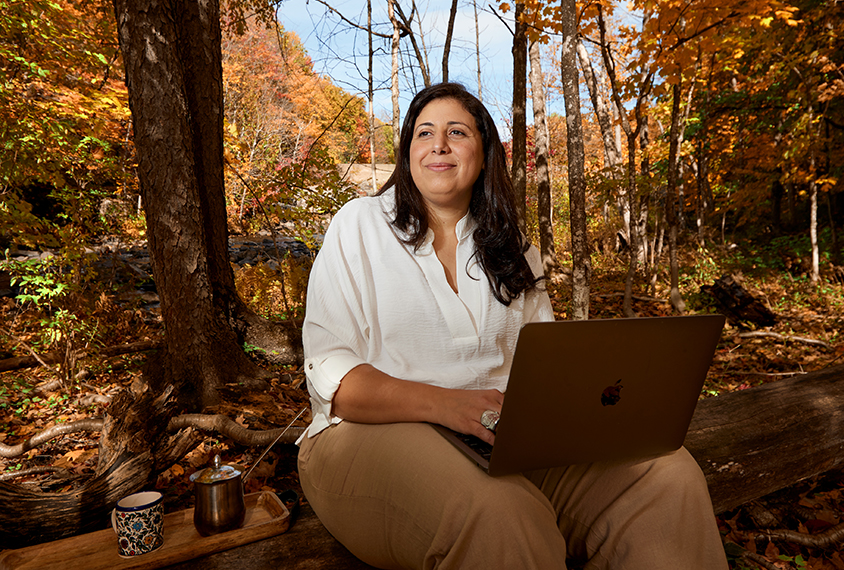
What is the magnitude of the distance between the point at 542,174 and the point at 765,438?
20.4ft

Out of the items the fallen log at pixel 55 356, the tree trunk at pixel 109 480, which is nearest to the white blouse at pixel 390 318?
the tree trunk at pixel 109 480

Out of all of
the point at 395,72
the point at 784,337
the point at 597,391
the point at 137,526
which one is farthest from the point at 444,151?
the point at 395,72

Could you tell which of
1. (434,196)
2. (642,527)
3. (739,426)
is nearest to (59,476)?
(434,196)

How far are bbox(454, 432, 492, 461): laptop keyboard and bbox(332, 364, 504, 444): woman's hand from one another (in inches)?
0.6

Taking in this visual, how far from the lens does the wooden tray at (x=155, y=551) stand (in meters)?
1.30

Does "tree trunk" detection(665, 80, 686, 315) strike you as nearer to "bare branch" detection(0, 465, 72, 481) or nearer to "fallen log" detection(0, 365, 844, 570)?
"fallen log" detection(0, 365, 844, 570)

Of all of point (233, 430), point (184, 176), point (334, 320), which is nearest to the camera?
point (334, 320)

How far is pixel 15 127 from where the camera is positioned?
4.09 metres

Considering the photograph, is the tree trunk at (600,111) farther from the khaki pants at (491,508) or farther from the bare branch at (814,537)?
the khaki pants at (491,508)

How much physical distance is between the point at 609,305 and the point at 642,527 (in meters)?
6.50

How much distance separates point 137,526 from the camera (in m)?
1.32

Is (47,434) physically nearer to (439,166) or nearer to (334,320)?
(334,320)

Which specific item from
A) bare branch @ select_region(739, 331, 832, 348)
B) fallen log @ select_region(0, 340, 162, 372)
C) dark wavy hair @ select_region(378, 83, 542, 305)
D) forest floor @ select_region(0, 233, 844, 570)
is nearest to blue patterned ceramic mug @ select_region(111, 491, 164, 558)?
forest floor @ select_region(0, 233, 844, 570)

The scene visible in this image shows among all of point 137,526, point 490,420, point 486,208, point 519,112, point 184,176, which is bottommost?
point 137,526
